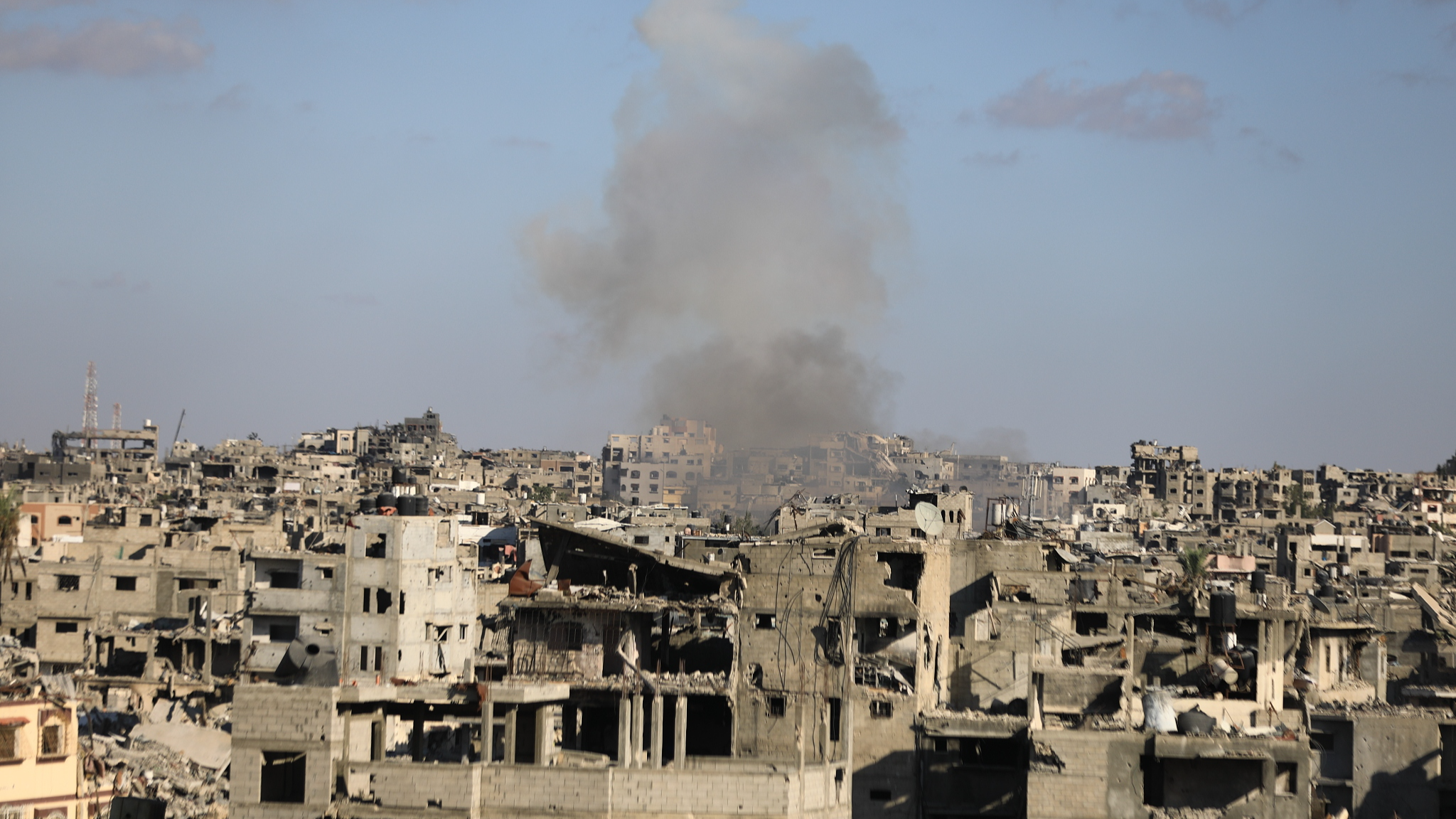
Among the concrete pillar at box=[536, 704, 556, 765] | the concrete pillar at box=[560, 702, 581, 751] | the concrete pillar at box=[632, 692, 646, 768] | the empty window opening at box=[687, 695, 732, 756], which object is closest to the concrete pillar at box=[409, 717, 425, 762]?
the concrete pillar at box=[536, 704, 556, 765]

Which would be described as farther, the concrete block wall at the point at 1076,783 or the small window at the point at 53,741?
the small window at the point at 53,741

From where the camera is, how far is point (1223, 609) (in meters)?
39.2

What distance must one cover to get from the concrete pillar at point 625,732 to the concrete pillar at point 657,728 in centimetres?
41

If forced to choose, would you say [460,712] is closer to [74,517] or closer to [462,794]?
[462,794]

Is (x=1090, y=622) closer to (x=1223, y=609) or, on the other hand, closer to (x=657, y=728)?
(x=1223, y=609)

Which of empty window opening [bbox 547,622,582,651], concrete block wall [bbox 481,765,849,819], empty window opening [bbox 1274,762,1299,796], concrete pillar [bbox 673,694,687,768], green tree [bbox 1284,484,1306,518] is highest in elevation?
green tree [bbox 1284,484,1306,518]

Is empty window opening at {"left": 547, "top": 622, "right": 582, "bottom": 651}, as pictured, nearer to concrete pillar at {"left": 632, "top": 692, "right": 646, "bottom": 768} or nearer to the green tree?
concrete pillar at {"left": 632, "top": 692, "right": 646, "bottom": 768}

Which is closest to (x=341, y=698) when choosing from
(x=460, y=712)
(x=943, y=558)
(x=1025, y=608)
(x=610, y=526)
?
(x=460, y=712)

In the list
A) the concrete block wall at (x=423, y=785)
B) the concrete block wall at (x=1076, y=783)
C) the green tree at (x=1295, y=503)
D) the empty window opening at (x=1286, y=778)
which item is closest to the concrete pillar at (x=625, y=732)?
the concrete block wall at (x=423, y=785)

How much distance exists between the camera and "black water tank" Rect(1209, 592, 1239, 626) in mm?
38969

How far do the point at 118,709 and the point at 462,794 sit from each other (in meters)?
20.7

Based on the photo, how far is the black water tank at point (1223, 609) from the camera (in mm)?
38969

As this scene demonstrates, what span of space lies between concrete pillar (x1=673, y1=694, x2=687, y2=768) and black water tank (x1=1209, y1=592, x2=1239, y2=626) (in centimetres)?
1400

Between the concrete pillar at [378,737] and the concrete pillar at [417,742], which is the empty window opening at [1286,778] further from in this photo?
the concrete pillar at [378,737]
